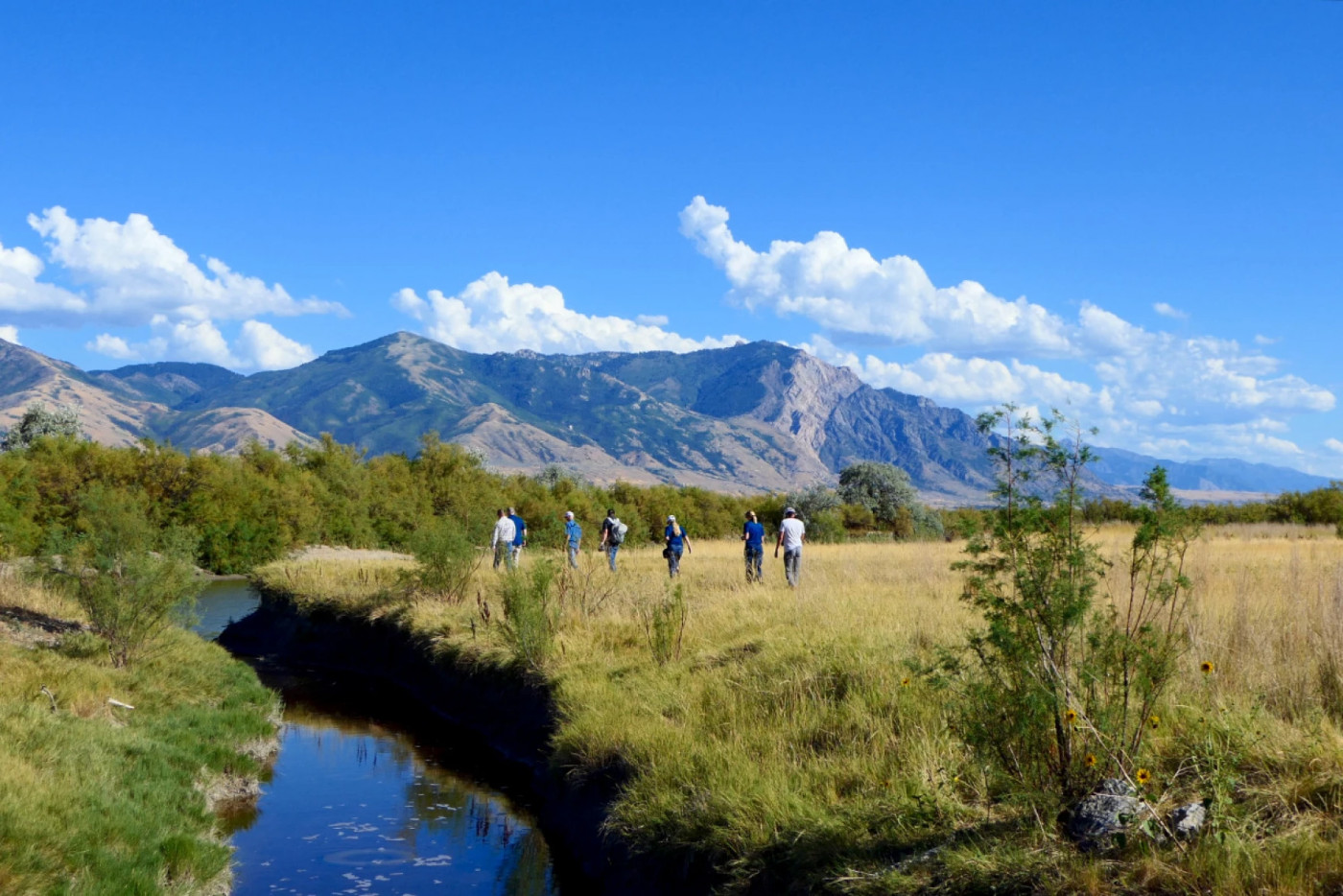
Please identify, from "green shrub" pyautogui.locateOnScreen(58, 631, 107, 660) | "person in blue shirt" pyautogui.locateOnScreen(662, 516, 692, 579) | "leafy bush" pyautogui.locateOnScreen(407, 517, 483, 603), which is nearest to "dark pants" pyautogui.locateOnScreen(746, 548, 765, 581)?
"person in blue shirt" pyautogui.locateOnScreen(662, 516, 692, 579)

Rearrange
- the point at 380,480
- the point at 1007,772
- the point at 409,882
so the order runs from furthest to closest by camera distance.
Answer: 1. the point at 380,480
2. the point at 409,882
3. the point at 1007,772

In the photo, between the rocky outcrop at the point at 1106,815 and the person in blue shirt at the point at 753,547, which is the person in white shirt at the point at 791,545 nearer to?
the person in blue shirt at the point at 753,547

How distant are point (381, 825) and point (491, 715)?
4.74 m

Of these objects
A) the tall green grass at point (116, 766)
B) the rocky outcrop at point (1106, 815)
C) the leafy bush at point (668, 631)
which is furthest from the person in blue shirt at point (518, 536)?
the rocky outcrop at point (1106, 815)

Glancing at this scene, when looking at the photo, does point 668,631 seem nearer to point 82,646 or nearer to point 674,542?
point 674,542

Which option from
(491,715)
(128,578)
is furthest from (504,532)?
(128,578)

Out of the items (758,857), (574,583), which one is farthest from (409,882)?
(574,583)

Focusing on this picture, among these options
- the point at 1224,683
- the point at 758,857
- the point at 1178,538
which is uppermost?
the point at 1178,538

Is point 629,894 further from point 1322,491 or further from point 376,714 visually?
point 1322,491

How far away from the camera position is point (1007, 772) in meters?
6.86

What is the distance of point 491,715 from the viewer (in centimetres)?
1692

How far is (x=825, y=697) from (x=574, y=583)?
10.7 metres

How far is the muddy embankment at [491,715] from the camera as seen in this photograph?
10.0 metres

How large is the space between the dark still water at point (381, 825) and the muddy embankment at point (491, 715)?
37 centimetres
